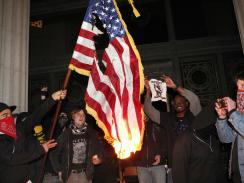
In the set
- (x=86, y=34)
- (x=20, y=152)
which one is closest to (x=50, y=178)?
(x=20, y=152)

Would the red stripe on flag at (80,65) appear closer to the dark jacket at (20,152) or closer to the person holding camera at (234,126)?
the dark jacket at (20,152)

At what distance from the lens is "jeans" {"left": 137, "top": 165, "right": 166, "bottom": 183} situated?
468cm

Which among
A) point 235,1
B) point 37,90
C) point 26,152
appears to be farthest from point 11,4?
point 235,1

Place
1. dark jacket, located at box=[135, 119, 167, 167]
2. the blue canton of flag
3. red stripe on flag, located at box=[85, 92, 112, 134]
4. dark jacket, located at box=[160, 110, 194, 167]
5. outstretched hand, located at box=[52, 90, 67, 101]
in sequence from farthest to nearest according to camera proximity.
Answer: dark jacket, located at box=[135, 119, 167, 167] < dark jacket, located at box=[160, 110, 194, 167] < the blue canton of flag < outstretched hand, located at box=[52, 90, 67, 101] < red stripe on flag, located at box=[85, 92, 112, 134]

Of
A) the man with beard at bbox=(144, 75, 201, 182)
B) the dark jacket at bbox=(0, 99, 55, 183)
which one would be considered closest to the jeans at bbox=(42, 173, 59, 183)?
the dark jacket at bbox=(0, 99, 55, 183)

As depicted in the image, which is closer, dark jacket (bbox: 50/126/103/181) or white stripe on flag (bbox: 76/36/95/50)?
white stripe on flag (bbox: 76/36/95/50)

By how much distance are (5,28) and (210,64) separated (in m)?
4.12

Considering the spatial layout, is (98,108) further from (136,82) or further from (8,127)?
(8,127)

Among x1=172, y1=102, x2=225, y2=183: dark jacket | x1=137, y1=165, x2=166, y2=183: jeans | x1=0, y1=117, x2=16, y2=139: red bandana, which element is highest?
x1=0, y1=117, x2=16, y2=139: red bandana

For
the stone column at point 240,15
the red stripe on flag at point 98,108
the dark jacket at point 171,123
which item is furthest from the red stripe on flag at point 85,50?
the stone column at point 240,15

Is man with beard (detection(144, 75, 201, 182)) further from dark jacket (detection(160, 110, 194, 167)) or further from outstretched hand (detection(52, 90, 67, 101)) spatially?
outstretched hand (detection(52, 90, 67, 101))

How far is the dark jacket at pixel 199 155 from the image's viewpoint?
12.5 ft

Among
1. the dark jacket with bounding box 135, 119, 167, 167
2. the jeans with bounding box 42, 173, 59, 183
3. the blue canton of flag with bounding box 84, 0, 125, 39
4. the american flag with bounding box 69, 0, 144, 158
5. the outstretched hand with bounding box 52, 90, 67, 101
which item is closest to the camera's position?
the american flag with bounding box 69, 0, 144, 158

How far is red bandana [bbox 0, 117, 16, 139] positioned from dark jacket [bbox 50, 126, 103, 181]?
3.19 feet
